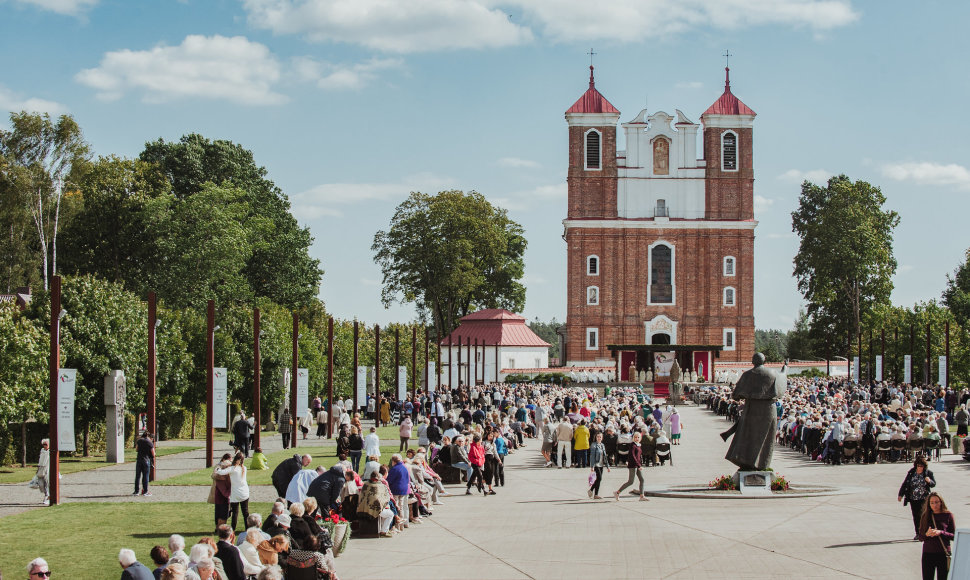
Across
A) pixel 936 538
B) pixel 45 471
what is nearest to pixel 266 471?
pixel 45 471

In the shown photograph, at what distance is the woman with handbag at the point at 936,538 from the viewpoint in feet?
40.3

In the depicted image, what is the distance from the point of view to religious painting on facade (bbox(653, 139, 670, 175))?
88.8m

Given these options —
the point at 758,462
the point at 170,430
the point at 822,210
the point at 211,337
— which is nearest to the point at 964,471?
the point at 758,462

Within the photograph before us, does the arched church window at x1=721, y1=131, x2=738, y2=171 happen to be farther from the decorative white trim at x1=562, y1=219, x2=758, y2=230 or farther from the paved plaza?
the paved plaza

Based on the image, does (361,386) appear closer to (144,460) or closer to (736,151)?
(144,460)

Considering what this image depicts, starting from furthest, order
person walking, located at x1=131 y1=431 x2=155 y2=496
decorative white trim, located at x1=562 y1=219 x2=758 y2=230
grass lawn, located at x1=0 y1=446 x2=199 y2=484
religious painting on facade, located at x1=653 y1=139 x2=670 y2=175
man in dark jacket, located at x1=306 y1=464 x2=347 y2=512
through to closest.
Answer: religious painting on facade, located at x1=653 y1=139 x2=670 y2=175 → decorative white trim, located at x1=562 y1=219 x2=758 y2=230 → grass lawn, located at x1=0 y1=446 x2=199 y2=484 → person walking, located at x1=131 y1=431 x2=155 y2=496 → man in dark jacket, located at x1=306 y1=464 x2=347 y2=512

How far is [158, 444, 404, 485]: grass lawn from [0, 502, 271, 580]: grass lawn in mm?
3711

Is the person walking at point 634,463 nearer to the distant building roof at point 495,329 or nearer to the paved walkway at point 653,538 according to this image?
the paved walkway at point 653,538

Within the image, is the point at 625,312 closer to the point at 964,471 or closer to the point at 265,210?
the point at 265,210

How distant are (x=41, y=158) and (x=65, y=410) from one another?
38.7m

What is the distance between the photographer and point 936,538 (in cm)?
1227

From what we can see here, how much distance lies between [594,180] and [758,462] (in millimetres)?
67316

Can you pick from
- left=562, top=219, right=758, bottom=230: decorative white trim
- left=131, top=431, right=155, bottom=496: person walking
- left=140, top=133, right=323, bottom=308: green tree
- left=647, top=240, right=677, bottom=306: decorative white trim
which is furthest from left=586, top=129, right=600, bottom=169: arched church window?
left=131, top=431, right=155, bottom=496: person walking

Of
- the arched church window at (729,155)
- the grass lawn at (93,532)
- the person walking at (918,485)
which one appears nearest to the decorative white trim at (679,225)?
the arched church window at (729,155)
